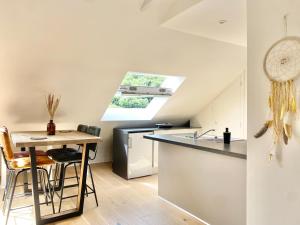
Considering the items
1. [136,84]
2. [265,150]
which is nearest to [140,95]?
[136,84]

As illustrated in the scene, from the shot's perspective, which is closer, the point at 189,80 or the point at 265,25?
the point at 265,25

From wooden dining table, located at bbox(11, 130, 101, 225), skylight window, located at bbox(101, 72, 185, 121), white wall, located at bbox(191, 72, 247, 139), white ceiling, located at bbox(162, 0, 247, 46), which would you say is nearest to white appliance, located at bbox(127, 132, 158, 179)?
skylight window, located at bbox(101, 72, 185, 121)

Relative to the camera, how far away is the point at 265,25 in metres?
1.71

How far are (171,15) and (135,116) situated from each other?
262 centimetres

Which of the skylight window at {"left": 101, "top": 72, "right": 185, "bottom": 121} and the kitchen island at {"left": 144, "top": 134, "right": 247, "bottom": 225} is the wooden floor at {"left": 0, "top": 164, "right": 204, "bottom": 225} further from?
the skylight window at {"left": 101, "top": 72, "right": 185, "bottom": 121}

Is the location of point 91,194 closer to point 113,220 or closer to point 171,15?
point 113,220

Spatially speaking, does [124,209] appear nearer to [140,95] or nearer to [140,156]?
[140,156]

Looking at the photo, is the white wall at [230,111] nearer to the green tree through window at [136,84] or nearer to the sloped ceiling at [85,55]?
the sloped ceiling at [85,55]

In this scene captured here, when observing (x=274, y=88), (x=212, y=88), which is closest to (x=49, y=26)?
(x=274, y=88)

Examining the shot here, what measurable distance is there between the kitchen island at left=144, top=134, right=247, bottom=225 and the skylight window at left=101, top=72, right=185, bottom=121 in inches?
61.0

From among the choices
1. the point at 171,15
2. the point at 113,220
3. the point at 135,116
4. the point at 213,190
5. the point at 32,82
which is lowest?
the point at 113,220

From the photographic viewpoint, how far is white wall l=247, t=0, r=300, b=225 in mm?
1549

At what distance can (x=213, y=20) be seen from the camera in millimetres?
2969

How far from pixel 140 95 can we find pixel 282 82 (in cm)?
320
